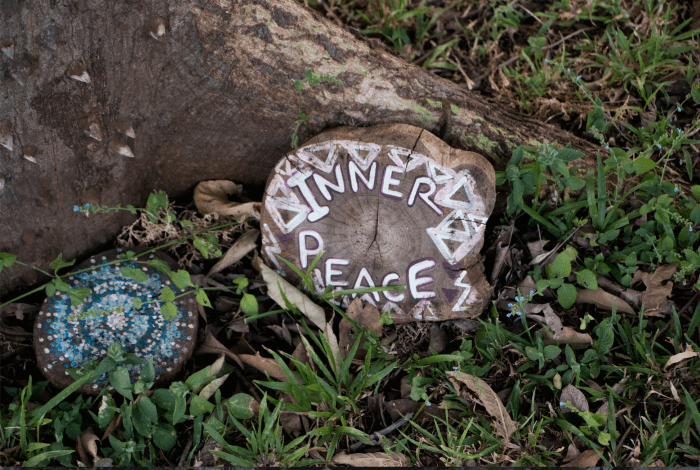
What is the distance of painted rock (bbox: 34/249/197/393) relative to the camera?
7.28 ft

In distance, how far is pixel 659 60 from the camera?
2.76 m

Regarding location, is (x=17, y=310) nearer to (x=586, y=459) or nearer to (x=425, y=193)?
(x=425, y=193)

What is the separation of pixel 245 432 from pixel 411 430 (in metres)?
0.67

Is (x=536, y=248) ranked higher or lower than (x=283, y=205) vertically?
lower

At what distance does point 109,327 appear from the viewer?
2.27 metres

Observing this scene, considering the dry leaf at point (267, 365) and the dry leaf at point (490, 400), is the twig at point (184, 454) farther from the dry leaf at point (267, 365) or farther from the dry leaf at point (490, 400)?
the dry leaf at point (490, 400)

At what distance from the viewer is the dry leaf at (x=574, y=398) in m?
2.04

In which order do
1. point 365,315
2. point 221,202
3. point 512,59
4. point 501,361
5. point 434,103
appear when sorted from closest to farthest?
point 501,361
point 365,315
point 434,103
point 221,202
point 512,59

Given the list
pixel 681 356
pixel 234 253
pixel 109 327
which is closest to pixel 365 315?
pixel 234 253

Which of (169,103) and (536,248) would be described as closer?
(169,103)

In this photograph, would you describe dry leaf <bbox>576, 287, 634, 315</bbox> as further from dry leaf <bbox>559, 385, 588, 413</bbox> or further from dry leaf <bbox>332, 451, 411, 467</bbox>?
dry leaf <bbox>332, 451, 411, 467</bbox>

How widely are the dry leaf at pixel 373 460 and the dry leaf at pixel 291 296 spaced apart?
1.80 feet

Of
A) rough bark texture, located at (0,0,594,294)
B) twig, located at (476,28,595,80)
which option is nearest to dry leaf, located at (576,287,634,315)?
rough bark texture, located at (0,0,594,294)

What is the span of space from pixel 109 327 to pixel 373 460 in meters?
1.25
